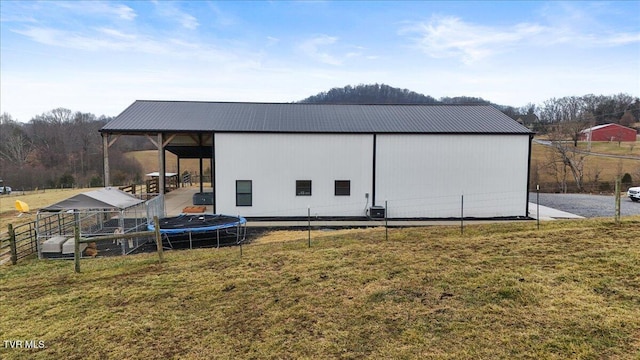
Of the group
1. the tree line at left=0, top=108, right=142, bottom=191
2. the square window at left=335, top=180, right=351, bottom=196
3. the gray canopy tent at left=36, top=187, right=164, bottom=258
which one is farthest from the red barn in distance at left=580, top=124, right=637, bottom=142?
the tree line at left=0, top=108, right=142, bottom=191

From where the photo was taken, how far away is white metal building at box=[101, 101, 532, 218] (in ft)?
57.0

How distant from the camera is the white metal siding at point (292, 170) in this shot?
17.3 meters

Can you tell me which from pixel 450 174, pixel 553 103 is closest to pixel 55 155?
pixel 450 174

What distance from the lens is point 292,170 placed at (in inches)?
686

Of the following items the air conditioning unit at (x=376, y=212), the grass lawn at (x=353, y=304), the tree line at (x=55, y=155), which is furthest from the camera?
the tree line at (x=55, y=155)

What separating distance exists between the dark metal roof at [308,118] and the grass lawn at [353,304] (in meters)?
9.43

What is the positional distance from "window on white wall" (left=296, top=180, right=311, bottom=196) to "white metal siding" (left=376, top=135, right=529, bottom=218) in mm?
3251

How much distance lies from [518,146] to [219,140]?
557 inches

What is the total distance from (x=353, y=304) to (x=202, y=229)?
8194 mm

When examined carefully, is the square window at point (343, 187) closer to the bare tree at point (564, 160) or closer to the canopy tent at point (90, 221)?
the canopy tent at point (90, 221)

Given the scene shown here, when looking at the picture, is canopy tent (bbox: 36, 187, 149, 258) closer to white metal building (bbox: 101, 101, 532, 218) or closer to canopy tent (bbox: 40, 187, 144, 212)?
canopy tent (bbox: 40, 187, 144, 212)

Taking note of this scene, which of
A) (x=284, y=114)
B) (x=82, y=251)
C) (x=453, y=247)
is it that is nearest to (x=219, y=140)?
(x=284, y=114)

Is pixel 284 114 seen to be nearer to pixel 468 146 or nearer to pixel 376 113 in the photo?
pixel 376 113

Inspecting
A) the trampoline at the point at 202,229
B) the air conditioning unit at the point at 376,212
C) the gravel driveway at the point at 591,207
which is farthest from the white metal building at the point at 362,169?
the gravel driveway at the point at 591,207
